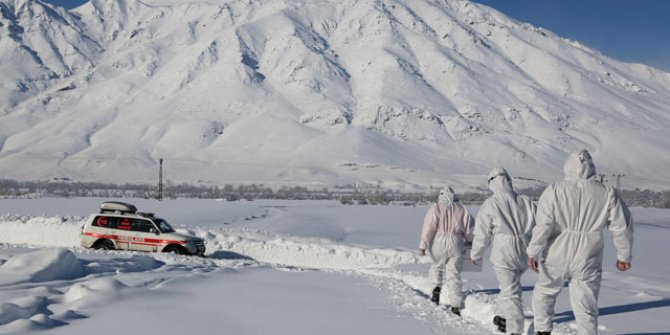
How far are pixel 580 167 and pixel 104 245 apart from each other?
17.0 meters

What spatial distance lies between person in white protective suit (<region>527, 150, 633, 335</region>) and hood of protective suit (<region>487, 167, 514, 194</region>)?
1581mm

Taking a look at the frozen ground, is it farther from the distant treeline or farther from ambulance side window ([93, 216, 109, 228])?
the distant treeline

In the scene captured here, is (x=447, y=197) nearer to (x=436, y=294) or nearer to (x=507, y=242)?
(x=436, y=294)

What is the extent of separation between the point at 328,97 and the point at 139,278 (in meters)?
184

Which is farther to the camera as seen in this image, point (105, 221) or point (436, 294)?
point (105, 221)

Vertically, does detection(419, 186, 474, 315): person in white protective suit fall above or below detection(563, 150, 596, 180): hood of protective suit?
below

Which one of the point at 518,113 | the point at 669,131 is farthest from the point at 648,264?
the point at 669,131

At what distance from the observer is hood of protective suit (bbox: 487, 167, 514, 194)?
873 cm

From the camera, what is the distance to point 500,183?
8750 mm

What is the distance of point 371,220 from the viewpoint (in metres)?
38.6

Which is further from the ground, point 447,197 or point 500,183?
point 500,183

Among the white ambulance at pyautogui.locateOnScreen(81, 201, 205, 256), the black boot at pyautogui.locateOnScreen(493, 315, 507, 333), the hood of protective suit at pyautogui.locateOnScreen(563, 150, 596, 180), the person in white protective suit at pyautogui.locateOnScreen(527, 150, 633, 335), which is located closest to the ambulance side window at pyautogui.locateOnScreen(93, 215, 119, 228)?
the white ambulance at pyautogui.locateOnScreen(81, 201, 205, 256)

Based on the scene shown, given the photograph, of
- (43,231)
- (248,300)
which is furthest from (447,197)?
(43,231)

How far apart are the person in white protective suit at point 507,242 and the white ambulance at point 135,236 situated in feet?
43.2
